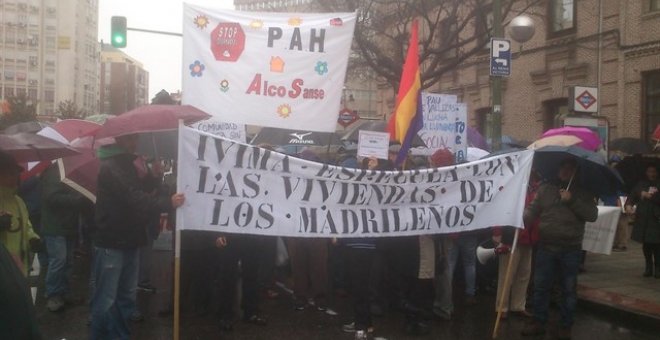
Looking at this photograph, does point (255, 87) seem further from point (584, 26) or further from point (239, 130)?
point (584, 26)

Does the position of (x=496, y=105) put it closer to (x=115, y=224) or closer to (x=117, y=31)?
(x=115, y=224)

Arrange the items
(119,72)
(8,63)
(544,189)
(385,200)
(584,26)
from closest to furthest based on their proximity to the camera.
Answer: (385,200)
(544,189)
(584,26)
(8,63)
(119,72)

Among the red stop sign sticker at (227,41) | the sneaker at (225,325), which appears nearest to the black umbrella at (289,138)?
the red stop sign sticker at (227,41)

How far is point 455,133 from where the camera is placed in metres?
9.34

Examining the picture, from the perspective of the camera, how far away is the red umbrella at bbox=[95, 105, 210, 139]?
5188mm

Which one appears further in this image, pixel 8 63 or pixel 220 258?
pixel 8 63

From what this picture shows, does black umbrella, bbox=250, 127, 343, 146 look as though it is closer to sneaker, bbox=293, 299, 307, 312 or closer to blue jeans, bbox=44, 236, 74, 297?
sneaker, bbox=293, 299, 307, 312

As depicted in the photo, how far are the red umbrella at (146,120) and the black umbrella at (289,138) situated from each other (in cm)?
483

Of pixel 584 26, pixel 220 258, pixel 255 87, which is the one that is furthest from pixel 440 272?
pixel 584 26

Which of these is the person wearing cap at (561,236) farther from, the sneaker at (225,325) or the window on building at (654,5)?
the window on building at (654,5)

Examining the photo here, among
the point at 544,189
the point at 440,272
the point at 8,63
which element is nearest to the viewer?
the point at 544,189

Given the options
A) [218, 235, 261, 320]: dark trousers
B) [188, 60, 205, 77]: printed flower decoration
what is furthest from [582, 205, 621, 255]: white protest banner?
[188, 60, 205, 77]: printed flower decoration

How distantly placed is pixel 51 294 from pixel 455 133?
5786mm

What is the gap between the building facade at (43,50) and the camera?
97750 mm
